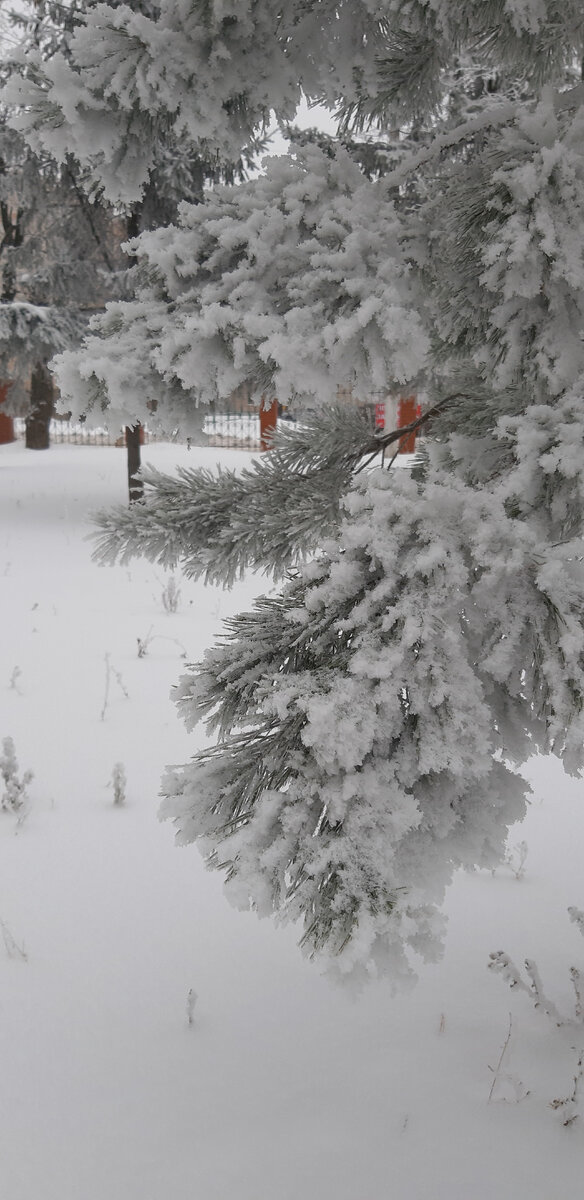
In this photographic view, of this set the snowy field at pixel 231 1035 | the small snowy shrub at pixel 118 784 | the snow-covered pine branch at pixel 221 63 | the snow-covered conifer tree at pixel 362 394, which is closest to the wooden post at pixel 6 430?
the snowy field at pixel 231 1035

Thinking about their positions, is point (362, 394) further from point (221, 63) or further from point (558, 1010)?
point (558, 1010)

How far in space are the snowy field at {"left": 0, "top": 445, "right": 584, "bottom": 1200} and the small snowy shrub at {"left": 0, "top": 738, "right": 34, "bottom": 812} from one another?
97mm

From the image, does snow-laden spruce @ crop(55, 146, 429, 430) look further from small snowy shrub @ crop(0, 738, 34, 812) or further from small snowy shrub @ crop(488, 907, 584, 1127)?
small snowy shrub @ crop(0, 738, 34, 812)

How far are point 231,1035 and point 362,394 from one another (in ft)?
6.69

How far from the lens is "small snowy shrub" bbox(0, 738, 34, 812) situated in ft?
12.4

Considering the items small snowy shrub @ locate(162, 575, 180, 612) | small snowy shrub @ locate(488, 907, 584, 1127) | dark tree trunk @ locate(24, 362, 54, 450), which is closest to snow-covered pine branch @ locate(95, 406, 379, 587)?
small snowy shrub @ locate(488, 907, 584, 1127)

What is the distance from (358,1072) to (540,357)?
82.5 inches

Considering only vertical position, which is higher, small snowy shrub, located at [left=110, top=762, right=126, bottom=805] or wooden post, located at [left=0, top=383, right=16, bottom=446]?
wooden post, located at [left=0, top=383, right=16, bottom=446]

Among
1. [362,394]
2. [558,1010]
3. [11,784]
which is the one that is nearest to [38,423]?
[11,784]

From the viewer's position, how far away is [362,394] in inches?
71.6

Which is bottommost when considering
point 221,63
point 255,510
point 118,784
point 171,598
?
point 118,784

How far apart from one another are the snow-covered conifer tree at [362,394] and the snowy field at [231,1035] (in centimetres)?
95

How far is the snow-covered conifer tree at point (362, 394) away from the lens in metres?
1.34

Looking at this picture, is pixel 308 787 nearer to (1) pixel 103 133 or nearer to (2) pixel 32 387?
(1) pixel 103 133
